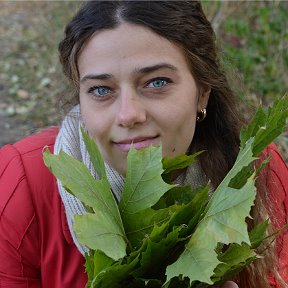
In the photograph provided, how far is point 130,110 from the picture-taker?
1.79 metres

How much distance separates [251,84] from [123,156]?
2746 millimetres

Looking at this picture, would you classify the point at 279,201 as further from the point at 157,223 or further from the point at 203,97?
the point at 157,223

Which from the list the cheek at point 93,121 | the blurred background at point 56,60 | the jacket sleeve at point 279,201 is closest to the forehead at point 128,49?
the cheek at point 93,121

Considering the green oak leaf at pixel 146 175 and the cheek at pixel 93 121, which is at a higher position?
the cheek at pixel 93 121

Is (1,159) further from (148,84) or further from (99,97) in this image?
(148,84)

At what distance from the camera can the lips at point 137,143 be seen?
1.85 m

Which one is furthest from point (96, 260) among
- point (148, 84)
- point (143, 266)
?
point (148, 84)

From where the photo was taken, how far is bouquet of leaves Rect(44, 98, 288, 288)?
136 cm

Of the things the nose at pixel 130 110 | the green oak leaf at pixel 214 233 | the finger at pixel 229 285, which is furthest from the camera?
the nose at pixel 130 110

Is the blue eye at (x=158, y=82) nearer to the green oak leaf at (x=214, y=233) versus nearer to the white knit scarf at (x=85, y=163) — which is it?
the white knit scarf at (x=85, y=163)

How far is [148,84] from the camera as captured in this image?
188cm

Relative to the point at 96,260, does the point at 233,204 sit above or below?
above

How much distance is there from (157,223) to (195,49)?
72 centimetres

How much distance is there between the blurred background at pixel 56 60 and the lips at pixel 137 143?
5.52ft
